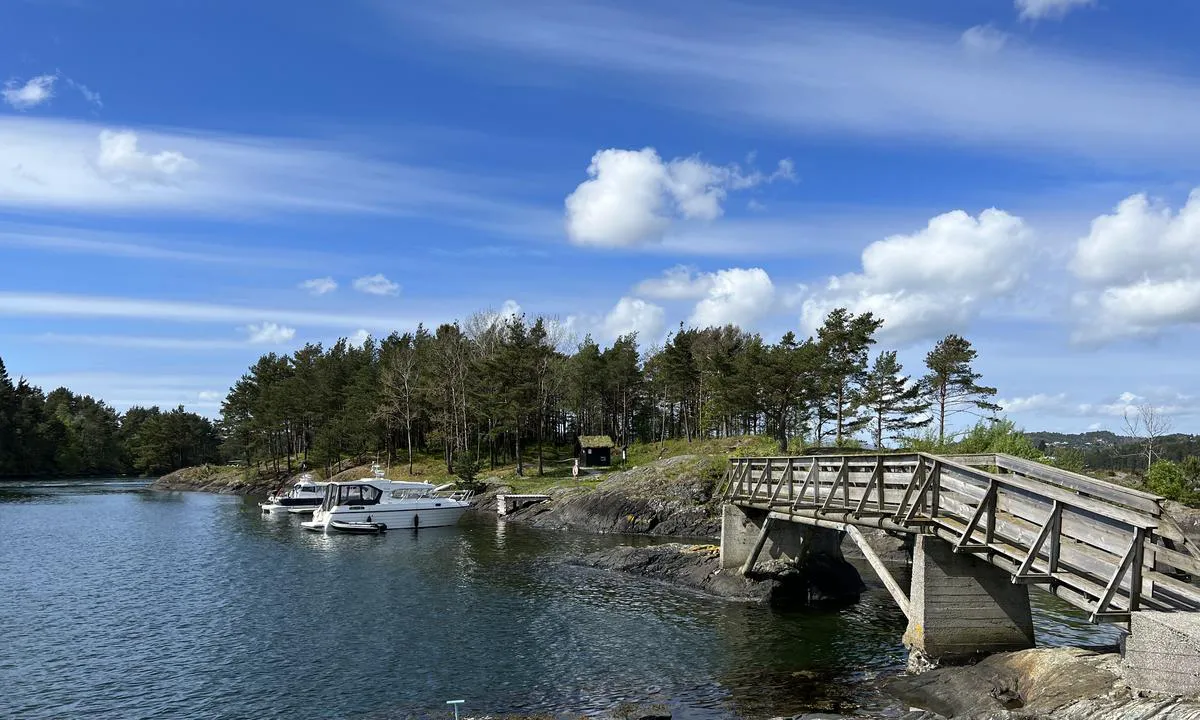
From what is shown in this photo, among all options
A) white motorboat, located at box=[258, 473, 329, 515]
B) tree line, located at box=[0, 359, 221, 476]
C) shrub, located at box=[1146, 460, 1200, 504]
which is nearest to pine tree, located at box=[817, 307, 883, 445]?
shrub, located at box=[1146, 460, 1200, 504]

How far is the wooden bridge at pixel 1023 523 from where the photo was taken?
464 inches

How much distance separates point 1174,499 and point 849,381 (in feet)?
85.8

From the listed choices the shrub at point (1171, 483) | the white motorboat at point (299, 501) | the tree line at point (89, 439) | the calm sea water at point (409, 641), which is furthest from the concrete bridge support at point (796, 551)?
the tree line at point (89, 439)

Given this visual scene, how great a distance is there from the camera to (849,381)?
215ft

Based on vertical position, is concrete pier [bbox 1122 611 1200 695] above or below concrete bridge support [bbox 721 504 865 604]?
above

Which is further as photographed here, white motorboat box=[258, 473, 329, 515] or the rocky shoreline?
white motorboat box=[258, 473, 329, 515]

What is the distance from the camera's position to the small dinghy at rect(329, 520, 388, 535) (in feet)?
173

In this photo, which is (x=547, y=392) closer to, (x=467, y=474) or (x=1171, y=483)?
(x=467, y=474)

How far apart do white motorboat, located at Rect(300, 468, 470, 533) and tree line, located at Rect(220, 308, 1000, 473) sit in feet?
52.9

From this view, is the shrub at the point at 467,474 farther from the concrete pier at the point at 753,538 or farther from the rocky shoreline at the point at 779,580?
the concrete pier at the point at 753,538

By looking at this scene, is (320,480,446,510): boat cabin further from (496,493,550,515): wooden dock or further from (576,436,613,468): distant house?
(576,436,613,468): distant house

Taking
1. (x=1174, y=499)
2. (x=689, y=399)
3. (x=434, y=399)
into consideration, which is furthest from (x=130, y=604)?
(x=689, y=399)

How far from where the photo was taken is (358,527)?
5297cm

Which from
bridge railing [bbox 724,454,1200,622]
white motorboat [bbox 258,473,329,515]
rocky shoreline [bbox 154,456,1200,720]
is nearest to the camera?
bridge railing [bbox 724,454,1200,622]
